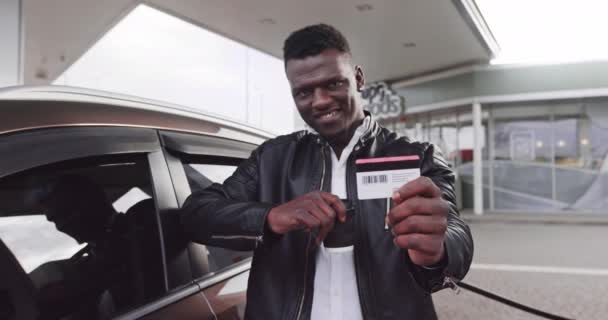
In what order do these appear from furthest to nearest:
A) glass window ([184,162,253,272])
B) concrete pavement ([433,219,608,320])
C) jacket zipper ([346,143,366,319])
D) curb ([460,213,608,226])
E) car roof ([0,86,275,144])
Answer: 1. curb ([460,213,608,226])
2. concrete pavement ([433,219,608,320])
3. glass window ([184,162,253,272])
4. jacket zipper ([346,143,366,319])
5. car roof ([0,86,275,144])

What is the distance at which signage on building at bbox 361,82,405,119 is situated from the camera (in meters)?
15.8

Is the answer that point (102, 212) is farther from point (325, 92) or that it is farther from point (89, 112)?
point (325, 92)

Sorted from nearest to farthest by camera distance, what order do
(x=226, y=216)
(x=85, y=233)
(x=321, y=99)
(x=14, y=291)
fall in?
1. (x=14, y=291)
2. (x=85, y=233)
3. (x=226, y=216)
4. (x=321, y=99)

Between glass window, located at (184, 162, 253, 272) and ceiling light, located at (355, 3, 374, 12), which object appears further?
ceiling light, located at (355, 3, 374, 12)

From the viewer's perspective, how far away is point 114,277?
118 centimetres

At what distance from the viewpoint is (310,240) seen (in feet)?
4.25

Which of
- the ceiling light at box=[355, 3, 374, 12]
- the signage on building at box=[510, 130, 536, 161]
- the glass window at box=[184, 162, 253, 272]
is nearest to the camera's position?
the glass window at box=[184, 162, 253, 272]

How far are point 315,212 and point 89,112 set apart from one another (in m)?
0.68

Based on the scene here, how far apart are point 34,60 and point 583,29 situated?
14.0m

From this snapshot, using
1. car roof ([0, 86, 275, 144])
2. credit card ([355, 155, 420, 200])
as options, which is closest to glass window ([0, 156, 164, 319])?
car roof ([0, 86, 275, 144])

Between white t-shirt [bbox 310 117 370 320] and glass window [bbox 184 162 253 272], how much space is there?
46cm

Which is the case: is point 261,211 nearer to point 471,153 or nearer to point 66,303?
point 66,303

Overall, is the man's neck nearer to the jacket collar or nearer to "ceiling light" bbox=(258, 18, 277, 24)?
the jacket collar

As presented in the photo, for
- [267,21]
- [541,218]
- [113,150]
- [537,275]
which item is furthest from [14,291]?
[541,218]
